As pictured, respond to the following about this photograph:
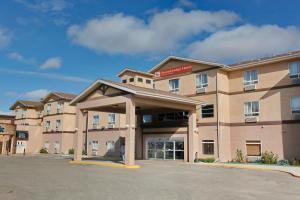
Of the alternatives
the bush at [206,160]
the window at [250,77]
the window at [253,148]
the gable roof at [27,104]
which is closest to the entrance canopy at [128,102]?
the bush at [206,160]

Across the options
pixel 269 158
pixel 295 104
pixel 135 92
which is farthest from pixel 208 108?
pixel 135 92

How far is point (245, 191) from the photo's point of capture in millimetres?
12469

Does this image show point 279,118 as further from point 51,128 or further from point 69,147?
point 51,128

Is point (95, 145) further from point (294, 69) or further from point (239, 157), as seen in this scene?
point (294, 69)

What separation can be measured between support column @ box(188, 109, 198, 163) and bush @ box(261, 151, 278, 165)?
5428 millimetres

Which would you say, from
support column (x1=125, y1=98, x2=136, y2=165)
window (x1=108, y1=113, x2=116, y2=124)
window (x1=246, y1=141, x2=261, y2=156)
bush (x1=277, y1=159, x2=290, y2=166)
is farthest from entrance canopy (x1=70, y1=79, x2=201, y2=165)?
window (x1=108, y1=113, x2=116, y2=124)

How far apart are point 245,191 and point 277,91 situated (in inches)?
643

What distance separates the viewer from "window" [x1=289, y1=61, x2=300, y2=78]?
26075 millimetres

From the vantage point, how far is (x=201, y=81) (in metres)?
30.9

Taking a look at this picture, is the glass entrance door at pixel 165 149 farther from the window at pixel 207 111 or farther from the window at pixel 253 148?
the window at pixel 253 148

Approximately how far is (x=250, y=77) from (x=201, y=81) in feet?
14.2

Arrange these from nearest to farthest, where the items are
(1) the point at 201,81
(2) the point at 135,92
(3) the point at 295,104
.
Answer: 1. (2) the point at 135,92
2. (3) the point at 295,104
3. (1) the point at 201,81

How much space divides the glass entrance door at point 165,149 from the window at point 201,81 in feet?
17.3

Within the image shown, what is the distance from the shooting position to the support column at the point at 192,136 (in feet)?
92.3
